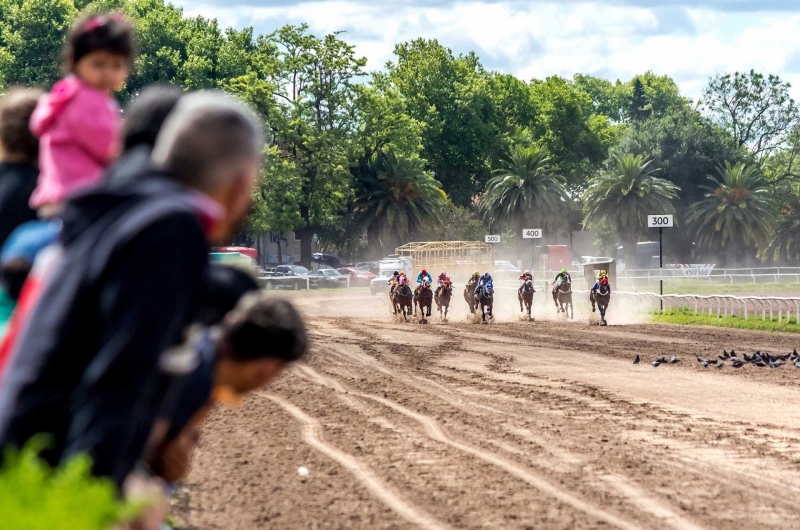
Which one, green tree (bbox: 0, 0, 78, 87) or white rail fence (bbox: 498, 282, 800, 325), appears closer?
white rail fence (bbox: 498, 282, 800, 325)

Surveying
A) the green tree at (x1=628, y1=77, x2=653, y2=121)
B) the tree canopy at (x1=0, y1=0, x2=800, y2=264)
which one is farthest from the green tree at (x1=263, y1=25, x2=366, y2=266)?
the green tree at (x1=628, y1=77, x2=653, y2=121)

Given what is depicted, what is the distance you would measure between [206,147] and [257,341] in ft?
1.98

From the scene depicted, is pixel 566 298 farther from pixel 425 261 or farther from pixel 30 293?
pixel 30 293

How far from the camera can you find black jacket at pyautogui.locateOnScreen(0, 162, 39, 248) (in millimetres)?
4918

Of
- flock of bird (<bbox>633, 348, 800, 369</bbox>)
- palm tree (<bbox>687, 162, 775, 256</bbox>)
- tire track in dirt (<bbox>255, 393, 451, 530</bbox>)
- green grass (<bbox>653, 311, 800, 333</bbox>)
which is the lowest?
green grass (<bbox>653, 311, 800, 333</bbox>)

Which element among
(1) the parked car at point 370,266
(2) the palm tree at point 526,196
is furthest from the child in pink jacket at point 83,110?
(2) the palm tree at point 526,196

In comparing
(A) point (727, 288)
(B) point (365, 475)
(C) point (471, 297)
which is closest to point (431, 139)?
(A) point (727, 288)

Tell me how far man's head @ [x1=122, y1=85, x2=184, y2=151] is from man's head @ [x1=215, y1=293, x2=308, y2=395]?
1.58 ft

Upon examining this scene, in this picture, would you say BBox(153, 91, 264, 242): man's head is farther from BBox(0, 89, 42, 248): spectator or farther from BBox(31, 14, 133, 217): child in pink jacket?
BBox(0, 89, 42, 248): spectator

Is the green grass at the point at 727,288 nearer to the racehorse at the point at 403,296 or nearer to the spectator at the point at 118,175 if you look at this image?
the racehorse at the point at 403,296

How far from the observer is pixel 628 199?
3164 inches

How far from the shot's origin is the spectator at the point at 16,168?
489 centimetres

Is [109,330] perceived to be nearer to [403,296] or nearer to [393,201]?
[403,296]

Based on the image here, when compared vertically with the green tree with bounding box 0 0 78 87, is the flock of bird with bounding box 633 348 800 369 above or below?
below
